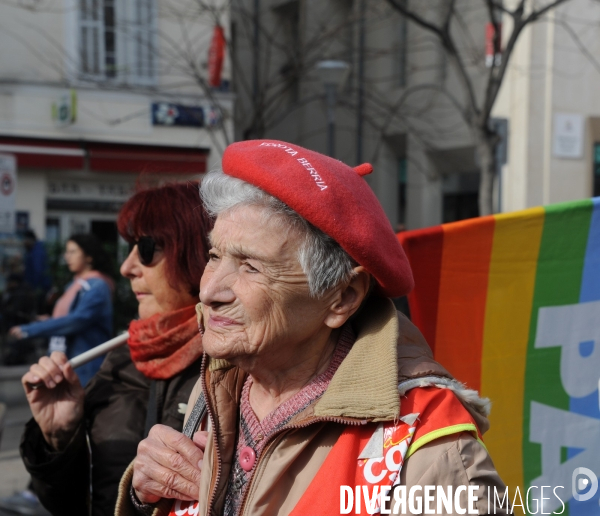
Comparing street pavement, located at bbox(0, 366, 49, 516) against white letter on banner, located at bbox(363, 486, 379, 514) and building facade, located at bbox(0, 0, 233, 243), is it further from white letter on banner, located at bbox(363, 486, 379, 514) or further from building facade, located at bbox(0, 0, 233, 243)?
building facade, located at bbox(0, 0, 233, 243)

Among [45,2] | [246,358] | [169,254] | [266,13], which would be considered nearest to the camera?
[246,358]

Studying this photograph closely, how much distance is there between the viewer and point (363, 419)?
1600 millimetres

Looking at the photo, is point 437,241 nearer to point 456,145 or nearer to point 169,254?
point 169,254

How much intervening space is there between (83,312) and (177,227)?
321 centimetres

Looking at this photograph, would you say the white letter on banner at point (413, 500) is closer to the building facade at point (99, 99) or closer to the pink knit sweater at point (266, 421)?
the pink knit sweater at point (266, 421)

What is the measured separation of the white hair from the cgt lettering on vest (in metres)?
0.44

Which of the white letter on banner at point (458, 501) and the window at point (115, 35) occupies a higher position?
the window at point (115, 35)

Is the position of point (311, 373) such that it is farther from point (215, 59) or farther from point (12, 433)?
point (215, 59)

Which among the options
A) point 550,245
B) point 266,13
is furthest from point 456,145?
point 550,245

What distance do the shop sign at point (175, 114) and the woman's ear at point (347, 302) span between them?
13115 mm

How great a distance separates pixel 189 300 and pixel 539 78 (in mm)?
12674

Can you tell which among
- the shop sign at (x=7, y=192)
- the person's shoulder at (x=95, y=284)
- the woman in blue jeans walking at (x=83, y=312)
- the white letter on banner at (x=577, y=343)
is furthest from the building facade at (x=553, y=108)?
the white letter on banner at (x=577, y=343)

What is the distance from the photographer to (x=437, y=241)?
8.41 ft

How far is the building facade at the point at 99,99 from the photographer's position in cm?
1368
